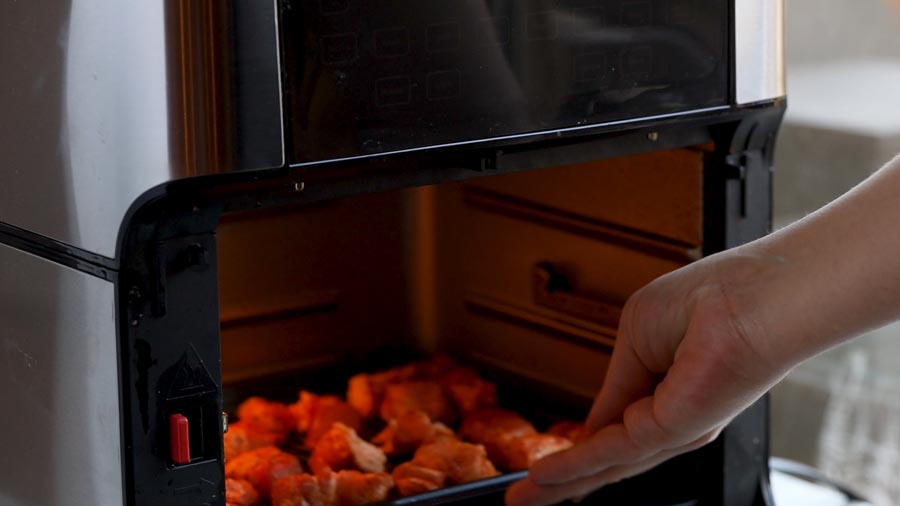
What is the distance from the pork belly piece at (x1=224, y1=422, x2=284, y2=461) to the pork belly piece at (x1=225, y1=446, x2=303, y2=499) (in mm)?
56

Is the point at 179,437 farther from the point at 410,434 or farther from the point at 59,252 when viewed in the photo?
the point at 410,434

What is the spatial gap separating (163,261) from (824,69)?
2.23m

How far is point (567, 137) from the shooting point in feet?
3.63

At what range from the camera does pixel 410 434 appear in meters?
1.44

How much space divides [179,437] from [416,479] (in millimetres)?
380

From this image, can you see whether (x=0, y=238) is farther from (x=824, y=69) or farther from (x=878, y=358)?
(x=824, y=69)

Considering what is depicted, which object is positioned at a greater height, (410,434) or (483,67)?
(483,67)

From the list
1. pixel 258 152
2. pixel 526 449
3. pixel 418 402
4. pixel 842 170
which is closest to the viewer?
pixel 258 152

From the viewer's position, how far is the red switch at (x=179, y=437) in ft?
3.17

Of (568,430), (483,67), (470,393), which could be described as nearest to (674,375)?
(483,67)

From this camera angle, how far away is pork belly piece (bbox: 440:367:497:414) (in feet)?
5.04

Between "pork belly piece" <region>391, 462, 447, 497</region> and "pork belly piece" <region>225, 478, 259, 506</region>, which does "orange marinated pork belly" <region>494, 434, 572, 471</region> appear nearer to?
"pork belly piece" <region>391, 462, 447, 497</region>

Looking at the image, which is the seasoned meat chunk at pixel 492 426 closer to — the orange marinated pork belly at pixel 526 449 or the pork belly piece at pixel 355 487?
the orange marinated pork belly at pixel 526 449

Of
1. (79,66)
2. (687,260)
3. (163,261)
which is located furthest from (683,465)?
(79,66)
